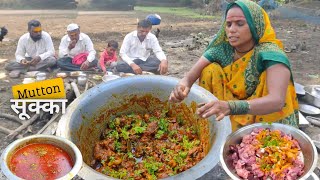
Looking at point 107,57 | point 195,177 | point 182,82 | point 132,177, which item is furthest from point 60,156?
point 107,57

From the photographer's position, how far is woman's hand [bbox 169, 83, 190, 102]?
2.72 m

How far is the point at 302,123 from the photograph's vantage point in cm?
394

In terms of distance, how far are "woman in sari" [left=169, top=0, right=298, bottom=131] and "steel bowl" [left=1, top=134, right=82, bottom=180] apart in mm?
817

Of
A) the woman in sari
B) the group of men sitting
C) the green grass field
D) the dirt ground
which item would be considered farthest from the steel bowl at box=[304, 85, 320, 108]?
the green grass field

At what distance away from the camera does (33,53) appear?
22.7 feet

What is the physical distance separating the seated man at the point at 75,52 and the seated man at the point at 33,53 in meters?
0.24

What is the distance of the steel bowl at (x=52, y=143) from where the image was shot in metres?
1.75

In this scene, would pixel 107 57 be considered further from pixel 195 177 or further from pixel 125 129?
pixel 195 177

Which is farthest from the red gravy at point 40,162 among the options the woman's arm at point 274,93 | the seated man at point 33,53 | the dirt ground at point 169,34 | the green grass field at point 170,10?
the green grass field at point 170,10

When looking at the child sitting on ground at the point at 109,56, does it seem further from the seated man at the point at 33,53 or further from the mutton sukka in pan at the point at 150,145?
the mutton sukka in pan at the point at 150,145

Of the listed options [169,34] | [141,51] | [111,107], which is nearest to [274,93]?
[111,107]

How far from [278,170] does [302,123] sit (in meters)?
2.08

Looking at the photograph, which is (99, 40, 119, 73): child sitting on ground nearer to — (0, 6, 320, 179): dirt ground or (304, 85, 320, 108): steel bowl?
(0, 6, 320, 179): dirt ground

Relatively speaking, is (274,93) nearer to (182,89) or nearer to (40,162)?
(182,89)
